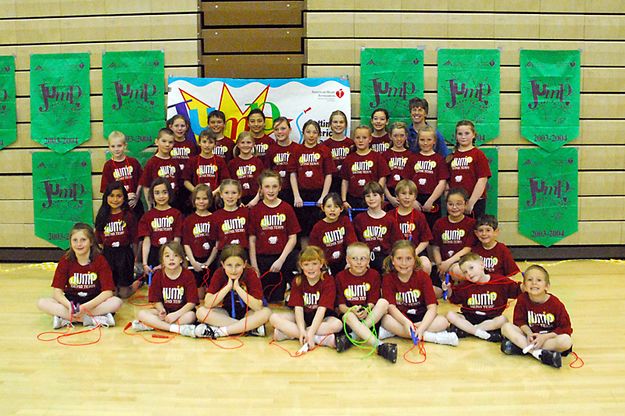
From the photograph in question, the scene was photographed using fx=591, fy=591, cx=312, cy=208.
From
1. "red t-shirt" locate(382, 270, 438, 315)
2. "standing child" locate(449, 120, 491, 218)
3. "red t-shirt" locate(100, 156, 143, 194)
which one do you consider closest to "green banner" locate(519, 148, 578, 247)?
"standing child" locate(449, 120, 491, 218)

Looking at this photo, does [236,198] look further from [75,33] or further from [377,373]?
[75,33]

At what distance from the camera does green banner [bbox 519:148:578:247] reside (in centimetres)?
645

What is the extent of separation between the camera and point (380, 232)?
4887 mm

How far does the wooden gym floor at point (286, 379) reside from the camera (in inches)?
122

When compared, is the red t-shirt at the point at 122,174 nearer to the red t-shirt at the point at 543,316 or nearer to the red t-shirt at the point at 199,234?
the red t-shirt at the point at 199,234

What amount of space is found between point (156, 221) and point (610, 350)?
3640 mm

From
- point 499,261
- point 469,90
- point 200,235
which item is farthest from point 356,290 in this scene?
point 469,90

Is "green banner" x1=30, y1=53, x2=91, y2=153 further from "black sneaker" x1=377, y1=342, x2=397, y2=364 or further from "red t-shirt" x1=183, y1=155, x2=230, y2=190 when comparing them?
"black sneaker" x1=377, y1=342, x2=397, y2=364

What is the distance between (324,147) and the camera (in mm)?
5516

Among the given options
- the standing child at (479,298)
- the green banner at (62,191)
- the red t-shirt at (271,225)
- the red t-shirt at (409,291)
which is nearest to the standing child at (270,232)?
the red t-shirt at (271,225)

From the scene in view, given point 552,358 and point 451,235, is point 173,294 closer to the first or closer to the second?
point 451,235

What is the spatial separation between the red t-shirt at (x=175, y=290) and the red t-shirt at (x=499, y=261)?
2294mm

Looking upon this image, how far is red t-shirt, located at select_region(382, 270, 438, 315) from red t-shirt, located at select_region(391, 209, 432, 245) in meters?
0.83

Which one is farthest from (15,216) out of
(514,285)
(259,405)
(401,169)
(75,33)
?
(514,285)
